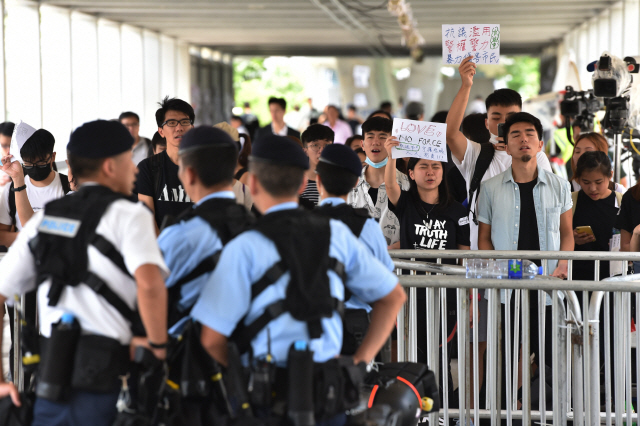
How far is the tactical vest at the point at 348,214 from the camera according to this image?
3131 millimetres

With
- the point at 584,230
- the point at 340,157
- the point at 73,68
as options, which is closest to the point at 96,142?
the point at 340,157

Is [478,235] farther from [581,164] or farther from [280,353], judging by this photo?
[280,353]

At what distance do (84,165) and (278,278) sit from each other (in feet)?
2.57

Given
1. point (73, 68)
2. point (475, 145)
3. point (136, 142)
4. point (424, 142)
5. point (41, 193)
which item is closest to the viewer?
point (424, 142)

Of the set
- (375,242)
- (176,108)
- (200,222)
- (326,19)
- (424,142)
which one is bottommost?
(375,242)

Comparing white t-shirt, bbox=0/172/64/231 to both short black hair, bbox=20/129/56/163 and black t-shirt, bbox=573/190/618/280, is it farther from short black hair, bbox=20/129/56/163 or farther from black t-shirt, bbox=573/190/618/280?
black t-shirt, bbox=573/190/618/280

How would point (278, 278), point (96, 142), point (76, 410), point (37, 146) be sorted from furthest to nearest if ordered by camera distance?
point (37, 146) < point (96, 142) < point (76, 410) < point (278, 278)

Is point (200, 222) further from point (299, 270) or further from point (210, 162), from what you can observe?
point (299, 270)

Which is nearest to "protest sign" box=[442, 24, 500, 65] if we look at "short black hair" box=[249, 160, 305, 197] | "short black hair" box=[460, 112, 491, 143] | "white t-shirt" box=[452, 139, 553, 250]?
"white t-shirt" box=[452, 139, 553, 250]

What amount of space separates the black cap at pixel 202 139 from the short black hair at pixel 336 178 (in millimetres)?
608

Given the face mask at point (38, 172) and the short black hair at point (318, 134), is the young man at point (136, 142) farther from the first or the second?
the face mask at point (38, 172)

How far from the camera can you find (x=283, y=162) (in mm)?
2465

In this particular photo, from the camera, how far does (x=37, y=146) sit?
5.04 metres

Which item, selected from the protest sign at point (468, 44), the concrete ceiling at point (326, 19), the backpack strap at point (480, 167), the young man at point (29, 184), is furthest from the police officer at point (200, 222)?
the concrete ceiling at point (326, 19)
